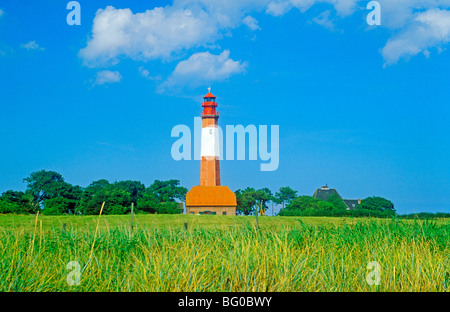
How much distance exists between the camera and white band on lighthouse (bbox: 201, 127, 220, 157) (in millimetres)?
61125

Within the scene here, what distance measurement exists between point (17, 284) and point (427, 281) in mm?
6644

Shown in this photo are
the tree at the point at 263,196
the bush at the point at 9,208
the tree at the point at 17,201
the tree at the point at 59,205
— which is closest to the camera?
the bush at the point at 9,208

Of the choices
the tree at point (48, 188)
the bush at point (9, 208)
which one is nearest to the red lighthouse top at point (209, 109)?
the tree at point (48, 188)

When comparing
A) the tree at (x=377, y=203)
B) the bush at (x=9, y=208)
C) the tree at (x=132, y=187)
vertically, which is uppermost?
the tree at (x=132, y=187)

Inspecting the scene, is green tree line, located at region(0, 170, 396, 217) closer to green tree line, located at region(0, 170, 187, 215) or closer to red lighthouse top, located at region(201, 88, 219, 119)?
green tree line, located at region(0, 170, 187, 215)

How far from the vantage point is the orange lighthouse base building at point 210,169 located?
5706 cm

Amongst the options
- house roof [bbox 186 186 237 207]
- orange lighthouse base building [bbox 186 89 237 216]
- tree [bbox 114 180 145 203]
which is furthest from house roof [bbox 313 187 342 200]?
tree [bbox 114 180 145 203]

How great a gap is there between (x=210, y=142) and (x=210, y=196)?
8.48 meters

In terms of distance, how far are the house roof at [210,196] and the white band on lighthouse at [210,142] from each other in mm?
5522

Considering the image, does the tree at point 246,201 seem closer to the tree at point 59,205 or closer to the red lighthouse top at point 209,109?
the red lighthouse top at point 209,109

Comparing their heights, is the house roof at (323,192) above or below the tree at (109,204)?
above

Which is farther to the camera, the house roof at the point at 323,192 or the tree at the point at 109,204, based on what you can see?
the house roof at the point at 323,192
